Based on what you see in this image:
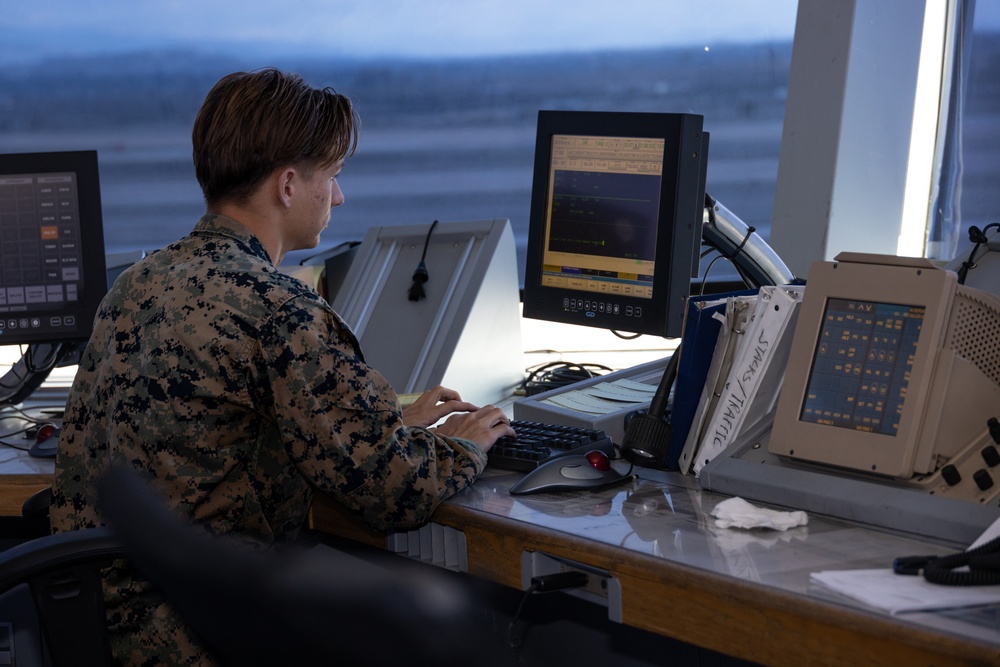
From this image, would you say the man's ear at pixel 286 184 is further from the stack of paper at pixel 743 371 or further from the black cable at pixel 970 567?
the black cable at pixel 970 567

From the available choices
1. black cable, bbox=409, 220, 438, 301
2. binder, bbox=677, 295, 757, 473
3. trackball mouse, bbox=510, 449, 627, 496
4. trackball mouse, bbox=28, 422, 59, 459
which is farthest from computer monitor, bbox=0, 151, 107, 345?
binder, bbox=677, 295, 757, 473

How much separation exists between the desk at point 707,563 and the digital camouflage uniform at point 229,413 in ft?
0.34

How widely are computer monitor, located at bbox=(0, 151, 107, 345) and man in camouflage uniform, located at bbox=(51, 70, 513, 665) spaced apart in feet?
2.68

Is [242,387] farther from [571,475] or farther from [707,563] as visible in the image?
[707,563]

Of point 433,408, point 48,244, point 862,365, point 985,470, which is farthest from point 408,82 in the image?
point 985,470

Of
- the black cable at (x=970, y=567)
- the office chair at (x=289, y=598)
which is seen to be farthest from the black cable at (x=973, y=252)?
the office chair at (x=289, y=598)

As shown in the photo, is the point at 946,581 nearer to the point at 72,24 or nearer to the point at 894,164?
the point at 894,164

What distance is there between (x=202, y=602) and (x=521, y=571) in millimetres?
606

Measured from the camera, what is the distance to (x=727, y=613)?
1061mm

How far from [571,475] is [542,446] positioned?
109mm

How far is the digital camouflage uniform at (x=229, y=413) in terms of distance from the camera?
123 centimetres

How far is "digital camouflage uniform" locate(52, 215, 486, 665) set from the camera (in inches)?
A: 48.4

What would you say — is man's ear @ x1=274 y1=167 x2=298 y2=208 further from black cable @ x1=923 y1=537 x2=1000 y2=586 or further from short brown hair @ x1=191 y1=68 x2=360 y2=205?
black cable @ x1=923 y1=537 x2=1000 y2=586

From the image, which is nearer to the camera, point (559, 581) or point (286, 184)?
point (559, 581)
